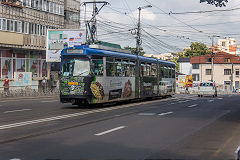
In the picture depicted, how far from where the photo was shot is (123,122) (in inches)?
572

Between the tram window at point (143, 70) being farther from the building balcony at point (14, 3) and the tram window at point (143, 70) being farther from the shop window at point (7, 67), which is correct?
the building balcony at point (14, 3)

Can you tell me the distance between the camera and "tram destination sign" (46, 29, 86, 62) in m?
46.4

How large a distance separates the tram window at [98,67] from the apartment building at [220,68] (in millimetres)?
82477

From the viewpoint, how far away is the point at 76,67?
21.4 metres

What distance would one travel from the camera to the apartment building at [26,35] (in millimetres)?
41594

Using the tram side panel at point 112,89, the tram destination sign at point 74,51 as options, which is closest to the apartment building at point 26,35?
the tram side panel at point 112,89

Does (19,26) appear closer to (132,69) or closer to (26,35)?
(26,35)

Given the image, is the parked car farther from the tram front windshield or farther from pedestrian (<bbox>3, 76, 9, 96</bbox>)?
the tram front windshield

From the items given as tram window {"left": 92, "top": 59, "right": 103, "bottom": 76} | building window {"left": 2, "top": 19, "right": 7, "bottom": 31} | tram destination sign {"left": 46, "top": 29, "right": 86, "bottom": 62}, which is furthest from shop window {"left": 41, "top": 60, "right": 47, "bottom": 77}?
tram window {"left": 92, "top": 59, "right": 103, "bottom": 76}

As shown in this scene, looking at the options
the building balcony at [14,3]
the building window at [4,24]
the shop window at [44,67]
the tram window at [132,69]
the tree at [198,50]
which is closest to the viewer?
the tram window at [132,69]

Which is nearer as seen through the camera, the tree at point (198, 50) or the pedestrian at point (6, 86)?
the pedestrian at point (6, 86)

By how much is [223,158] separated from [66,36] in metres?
40.5

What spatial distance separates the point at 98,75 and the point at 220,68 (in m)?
84.8

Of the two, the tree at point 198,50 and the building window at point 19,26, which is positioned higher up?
the tree at point 198,50
